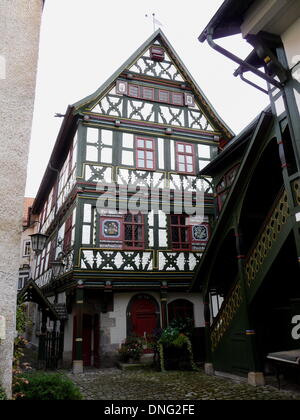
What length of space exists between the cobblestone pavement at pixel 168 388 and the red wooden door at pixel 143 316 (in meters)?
2.60

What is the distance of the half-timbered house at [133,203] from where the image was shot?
13.4m

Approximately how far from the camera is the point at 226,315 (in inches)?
381

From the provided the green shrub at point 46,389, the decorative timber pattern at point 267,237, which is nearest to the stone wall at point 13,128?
the green shrub at point 46,389

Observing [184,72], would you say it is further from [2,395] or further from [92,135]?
[2,395]

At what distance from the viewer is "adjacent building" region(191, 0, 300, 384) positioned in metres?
6.65

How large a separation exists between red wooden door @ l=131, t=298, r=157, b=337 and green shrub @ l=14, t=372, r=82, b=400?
927cm

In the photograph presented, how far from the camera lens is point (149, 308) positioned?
14.2 m

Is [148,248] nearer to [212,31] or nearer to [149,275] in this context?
[149,275]

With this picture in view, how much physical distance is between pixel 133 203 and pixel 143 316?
14.6ft

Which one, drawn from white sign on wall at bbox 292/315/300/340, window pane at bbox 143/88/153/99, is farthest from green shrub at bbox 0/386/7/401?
window pane at bbox 143/88/153/99
